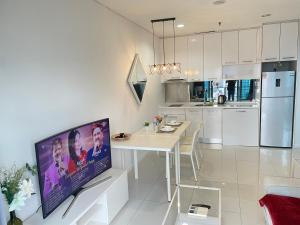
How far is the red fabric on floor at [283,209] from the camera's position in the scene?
1.89 metres

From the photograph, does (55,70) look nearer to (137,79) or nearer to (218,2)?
(137,79)

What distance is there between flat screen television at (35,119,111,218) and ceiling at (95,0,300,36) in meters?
1.68

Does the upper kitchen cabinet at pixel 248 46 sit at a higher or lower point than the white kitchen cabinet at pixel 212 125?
higher

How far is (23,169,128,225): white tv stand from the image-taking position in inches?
76.4

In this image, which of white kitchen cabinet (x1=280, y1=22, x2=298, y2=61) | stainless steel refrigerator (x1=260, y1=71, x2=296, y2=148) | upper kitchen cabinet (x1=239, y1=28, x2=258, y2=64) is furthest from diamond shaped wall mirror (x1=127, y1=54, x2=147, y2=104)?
white kitchen cabinet (x1=280, y1=22, x2=298, y2=61)

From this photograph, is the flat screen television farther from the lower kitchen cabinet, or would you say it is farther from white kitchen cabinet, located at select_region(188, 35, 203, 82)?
white kitchen cabinet, located at select_region(188, 35, 203, 82)

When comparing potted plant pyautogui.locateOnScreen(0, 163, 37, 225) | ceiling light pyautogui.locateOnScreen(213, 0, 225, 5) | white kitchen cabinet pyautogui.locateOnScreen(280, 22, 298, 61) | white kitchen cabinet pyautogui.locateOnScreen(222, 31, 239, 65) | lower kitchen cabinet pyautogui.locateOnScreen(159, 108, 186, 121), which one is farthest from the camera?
lower kitchen cabinet pyautogui.locateOnScreen(159, 108, 186, 121)

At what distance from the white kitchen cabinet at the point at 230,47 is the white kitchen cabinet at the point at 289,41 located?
0.87 meters

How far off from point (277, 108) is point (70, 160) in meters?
4.26

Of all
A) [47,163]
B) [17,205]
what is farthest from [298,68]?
[17,205]

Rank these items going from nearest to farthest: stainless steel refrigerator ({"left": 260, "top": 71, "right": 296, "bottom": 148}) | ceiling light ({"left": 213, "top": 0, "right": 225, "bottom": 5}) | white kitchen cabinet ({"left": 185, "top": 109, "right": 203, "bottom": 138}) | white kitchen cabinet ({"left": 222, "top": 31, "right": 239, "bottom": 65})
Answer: ceiling light ({"left": 213, "top": 0, "right": 225, "bottom": 5})
stainless steel refrigerator ({"left": 260, "top": 71, "right": 296, "bottom": 148})
white kitchen cabinet ({"left": 222, "top": 31, "right": 239, "bottom": 65})
white kitchen cabinet ({"left": 185, "top": 109, "right": 203, "bottom": 138})

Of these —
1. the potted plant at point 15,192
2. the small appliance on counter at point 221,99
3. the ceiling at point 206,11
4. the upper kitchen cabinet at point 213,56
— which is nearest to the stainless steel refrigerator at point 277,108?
the small appliance on counter at point 221,99

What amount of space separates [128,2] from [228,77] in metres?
3.25

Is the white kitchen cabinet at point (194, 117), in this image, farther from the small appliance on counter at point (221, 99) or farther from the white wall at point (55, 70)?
the white wall at point (55, 70)
